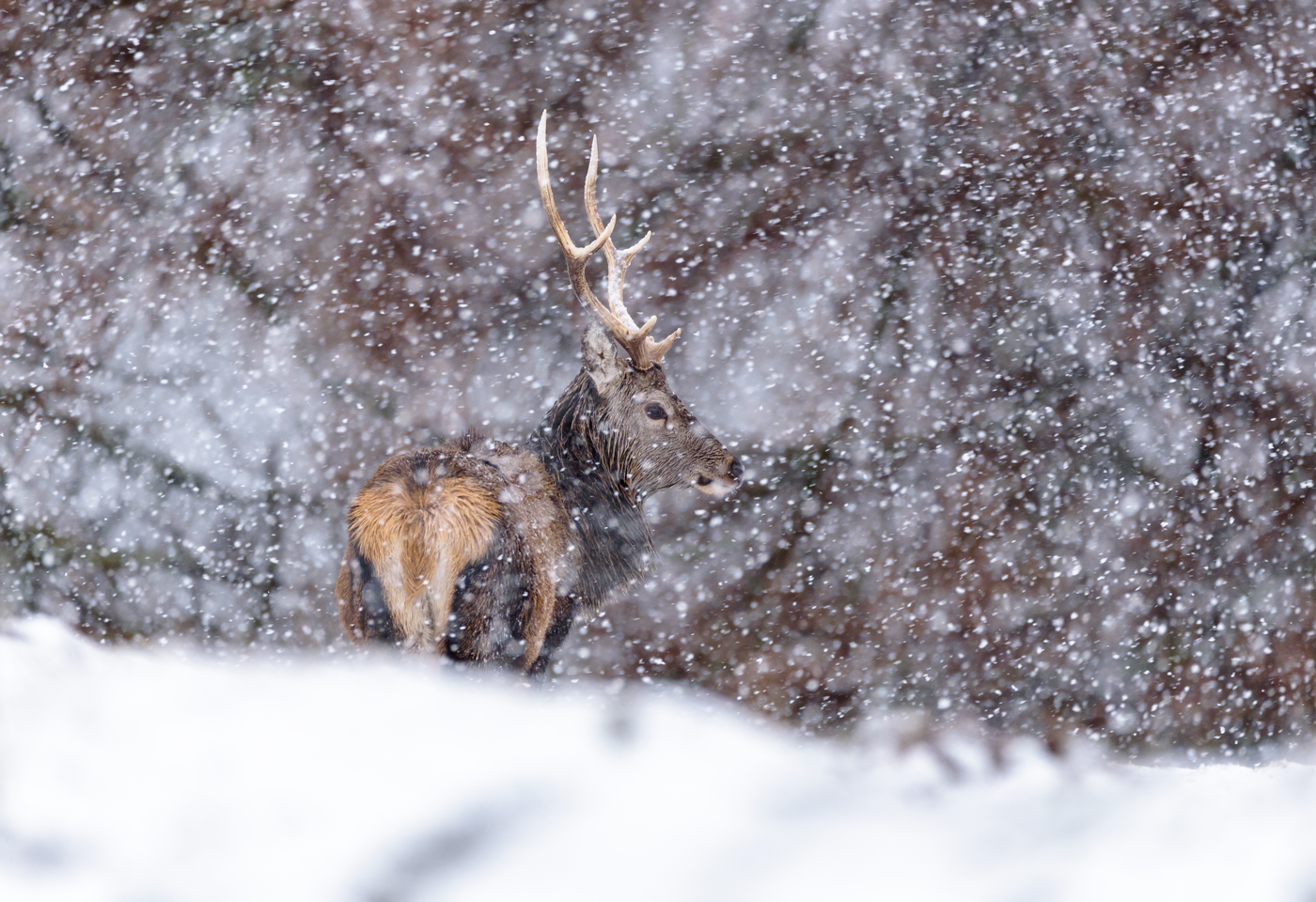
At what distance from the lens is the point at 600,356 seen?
1.83m

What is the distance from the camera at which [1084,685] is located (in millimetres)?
2633

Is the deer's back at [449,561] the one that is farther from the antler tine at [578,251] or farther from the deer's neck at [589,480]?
the antler tine at [578,251]

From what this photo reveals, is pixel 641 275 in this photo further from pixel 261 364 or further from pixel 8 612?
pixel 8 612

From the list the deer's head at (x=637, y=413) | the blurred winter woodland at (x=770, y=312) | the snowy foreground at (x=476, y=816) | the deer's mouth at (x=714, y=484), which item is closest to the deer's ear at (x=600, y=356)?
the deer's head at (x=637, y=413)

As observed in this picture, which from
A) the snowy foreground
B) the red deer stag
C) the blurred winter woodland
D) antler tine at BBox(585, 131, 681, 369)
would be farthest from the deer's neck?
the blurred winter woodland

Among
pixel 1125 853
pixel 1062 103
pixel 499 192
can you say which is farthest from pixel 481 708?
pixel 1062 103

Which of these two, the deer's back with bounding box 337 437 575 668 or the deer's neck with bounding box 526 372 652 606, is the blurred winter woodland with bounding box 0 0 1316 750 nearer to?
the deer's neck with bounding box 526 372 652 606

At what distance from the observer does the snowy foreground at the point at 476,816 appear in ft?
6.32

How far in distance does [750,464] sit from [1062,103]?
4.12 ft

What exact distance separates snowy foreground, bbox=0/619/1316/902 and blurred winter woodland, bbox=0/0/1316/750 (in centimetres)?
32

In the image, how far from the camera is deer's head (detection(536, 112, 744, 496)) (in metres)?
1.83

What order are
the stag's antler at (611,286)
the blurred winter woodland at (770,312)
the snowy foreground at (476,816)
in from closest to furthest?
the stag's antler at (611,286) → the snowy foreground at (476,816) → the blurred winter woodland at (770,312)

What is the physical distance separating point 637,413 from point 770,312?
1.07 meters

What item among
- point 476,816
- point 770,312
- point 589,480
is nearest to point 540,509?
point 589,480
